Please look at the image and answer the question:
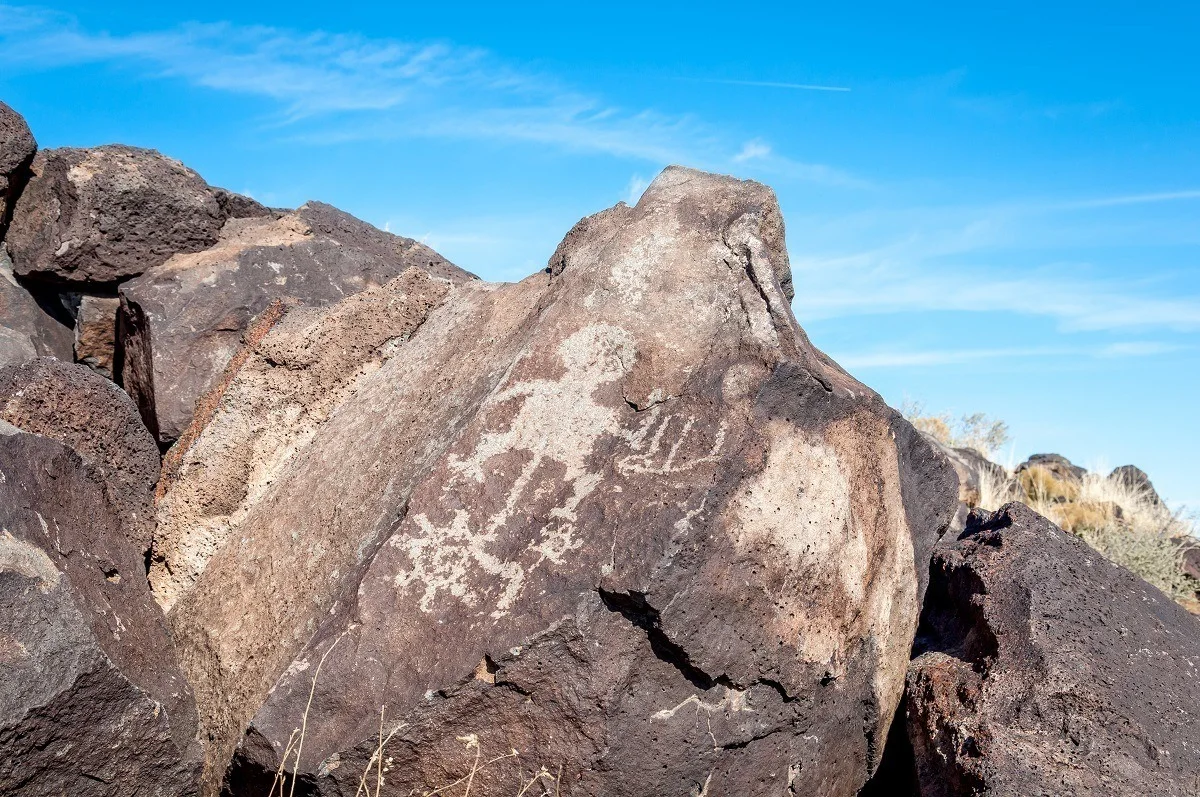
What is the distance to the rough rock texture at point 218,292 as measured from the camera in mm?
4723

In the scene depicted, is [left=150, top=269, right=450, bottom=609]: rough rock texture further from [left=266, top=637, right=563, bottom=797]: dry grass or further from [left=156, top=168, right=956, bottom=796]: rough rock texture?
[left=266, top=637, right=563, bottom=797]: dry grass

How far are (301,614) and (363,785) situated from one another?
0.58 metres

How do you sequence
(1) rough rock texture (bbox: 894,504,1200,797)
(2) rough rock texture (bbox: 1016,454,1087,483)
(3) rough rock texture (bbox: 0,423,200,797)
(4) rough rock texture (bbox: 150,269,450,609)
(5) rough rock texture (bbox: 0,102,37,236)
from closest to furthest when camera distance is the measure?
(3) rough rock texture (bbox: 0,423,200,797) < (1) rough rock texture (bbox: 894,504,1200,797) < (4) rough rock texture (bbox: 150,269,450,609) < (5) rough rock texture (bbox: 0,102,37,236) < (2) rough rock texture (bbox: 1016,454,1087,483)

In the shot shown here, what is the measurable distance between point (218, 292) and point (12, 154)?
52.6 inches

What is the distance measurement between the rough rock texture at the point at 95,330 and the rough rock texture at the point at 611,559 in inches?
90.2

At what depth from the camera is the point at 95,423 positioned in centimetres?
387

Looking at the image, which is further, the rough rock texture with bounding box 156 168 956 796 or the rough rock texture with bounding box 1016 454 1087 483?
A: the rough rock texture with bounding box 1016 454 1087 483

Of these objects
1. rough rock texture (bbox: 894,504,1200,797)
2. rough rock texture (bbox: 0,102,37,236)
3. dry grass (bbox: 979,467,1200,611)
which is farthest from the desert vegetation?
rough rock texture (bbox: 0,102,37,236)

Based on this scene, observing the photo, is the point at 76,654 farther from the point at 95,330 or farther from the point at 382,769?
the point at 95,330

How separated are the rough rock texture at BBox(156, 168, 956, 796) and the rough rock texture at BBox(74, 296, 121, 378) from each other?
7.52 feet

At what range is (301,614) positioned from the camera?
3.14 meters

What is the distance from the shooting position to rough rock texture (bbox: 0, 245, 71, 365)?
525 cm

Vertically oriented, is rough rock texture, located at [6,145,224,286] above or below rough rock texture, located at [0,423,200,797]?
above

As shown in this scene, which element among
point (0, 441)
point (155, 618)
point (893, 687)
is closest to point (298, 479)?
point (155, 618)
